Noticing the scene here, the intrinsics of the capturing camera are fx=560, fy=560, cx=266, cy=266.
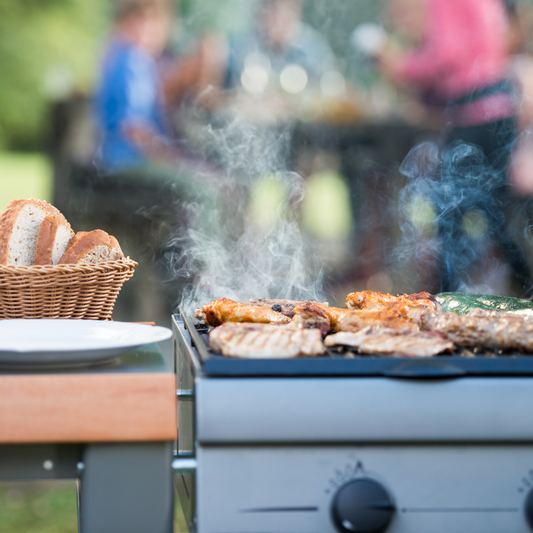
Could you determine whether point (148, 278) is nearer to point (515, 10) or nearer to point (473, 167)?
point (473, 167)

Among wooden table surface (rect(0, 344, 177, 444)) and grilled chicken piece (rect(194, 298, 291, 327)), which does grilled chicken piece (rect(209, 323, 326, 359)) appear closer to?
wooden table surface (rect(0, 344, 177, 444))

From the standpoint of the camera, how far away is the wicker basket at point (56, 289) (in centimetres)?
118

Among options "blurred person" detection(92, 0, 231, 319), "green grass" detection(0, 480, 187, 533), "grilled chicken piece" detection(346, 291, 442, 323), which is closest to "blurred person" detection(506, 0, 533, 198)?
"blurred person" detection(92, 0, 231, 319)

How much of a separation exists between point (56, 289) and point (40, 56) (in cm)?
358

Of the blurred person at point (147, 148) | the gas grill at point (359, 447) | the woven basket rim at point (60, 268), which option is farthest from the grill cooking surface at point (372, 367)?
the blurred person at point (147, 148)

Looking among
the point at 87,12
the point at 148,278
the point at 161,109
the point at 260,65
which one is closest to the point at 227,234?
the point at 148,278

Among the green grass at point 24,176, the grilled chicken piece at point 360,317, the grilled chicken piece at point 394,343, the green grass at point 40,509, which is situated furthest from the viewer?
the green grass at point 24,176

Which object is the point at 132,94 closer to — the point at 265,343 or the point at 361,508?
the point at 265,343

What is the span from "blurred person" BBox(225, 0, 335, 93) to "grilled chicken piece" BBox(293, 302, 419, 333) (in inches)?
109

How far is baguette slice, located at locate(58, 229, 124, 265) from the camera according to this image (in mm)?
1370

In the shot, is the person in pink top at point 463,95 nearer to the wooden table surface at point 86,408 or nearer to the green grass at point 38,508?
the green grass at point 38,508

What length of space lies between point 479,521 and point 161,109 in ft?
10.7

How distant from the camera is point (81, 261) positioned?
136 centimetres

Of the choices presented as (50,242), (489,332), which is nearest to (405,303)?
(489,332)
